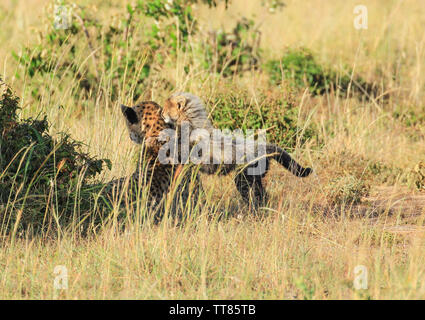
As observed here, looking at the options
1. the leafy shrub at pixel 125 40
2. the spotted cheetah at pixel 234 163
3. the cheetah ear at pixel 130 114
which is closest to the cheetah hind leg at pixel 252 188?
the spotted cheetah at pixel 234 163

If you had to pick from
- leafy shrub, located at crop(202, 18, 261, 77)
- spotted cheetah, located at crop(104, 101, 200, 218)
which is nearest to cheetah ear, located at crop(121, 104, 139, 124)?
spotted cheetah, located at crop(104, 101, 200, 218)

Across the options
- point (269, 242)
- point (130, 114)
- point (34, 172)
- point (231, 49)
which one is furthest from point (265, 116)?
point (34, 172)

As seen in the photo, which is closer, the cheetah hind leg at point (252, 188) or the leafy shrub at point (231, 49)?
the cheetah hind leg at point (252, 188)

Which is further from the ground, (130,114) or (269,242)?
(130,114)

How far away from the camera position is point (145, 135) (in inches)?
216

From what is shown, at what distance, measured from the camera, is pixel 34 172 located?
4965 millimetres

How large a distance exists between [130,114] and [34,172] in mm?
951

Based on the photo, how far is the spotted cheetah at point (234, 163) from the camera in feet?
18.0

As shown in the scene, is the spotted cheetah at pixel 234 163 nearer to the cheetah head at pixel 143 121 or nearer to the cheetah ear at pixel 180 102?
the cheetah ear at pixel 180 102

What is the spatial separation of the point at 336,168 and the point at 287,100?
2.83ft

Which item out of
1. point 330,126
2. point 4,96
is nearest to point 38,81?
point 4,96

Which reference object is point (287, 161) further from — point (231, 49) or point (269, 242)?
point (231, 49)

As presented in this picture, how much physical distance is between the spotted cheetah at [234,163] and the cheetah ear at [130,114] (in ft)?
0.79

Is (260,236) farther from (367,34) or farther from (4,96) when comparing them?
(367,34)
